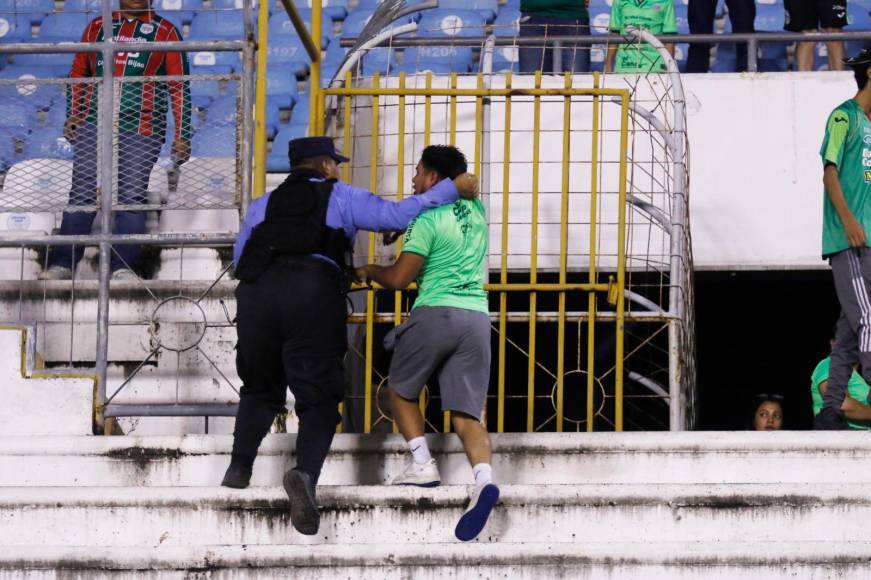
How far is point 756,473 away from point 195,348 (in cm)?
246

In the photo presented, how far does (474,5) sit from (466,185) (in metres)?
6.27

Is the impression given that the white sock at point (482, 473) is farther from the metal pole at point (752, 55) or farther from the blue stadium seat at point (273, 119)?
the blue stadium seat at point (273, 119)

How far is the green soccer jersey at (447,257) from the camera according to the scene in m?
5.86

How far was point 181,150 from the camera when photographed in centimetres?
720

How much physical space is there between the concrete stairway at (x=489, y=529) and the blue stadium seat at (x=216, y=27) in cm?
672

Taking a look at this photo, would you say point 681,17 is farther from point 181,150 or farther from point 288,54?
point 181,150

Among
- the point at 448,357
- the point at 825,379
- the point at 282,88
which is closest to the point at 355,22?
the point at 282,88

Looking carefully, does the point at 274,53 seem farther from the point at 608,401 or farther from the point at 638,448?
the point at 638,448

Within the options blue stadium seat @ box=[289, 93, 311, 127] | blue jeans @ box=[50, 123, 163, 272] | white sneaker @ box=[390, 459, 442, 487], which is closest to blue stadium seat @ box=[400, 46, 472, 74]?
blue stadium seat @ box=[289, 93, 311, 127]

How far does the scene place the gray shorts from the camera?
578 centimetres

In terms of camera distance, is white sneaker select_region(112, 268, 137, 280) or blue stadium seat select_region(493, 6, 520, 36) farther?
blue stadium seat select_region(493, 6, 520, 36)

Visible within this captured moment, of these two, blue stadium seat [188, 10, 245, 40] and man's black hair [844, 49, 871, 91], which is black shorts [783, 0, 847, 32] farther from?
blue stadium seat [188, 10, 245, 40]

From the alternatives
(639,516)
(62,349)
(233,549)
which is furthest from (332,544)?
(62,349)

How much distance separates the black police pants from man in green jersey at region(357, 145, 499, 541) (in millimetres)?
280
